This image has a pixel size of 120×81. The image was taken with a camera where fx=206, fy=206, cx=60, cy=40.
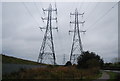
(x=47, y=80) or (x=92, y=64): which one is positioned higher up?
(x=92, y=64)

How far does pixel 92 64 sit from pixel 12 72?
26.3m

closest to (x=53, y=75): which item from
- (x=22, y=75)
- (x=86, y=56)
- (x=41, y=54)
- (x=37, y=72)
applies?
(x=37, y=72)

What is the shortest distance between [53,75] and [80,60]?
3056 centimetres

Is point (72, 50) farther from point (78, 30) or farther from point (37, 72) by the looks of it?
point (37, 72)

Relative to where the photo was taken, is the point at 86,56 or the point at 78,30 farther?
the point at 86,56

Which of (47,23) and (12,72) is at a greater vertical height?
(47,23)

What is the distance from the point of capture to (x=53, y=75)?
25297 millimetres

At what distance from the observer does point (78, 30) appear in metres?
41.4

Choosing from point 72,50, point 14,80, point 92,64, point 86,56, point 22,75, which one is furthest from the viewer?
point 86,56

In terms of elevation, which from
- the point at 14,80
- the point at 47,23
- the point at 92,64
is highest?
the point at 47,23

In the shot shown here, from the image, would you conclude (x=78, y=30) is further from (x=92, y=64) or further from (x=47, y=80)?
(x=47, y=80)

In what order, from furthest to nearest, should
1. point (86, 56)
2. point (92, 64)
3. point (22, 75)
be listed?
point (86, 56), point (92, 64), point (22, 75)

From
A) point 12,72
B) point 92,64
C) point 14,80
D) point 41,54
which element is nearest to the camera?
point 14,80

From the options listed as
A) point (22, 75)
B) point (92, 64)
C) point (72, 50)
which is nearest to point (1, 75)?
point (22, 75)
